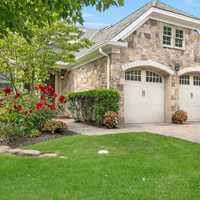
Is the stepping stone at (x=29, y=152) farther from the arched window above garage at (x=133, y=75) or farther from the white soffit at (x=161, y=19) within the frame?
the arched window above garage at (x=133, y=75)

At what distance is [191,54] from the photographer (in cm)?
1596

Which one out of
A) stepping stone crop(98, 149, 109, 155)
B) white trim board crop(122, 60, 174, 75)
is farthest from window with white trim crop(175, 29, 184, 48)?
stepping stone crop(98, 149, 109, 155)

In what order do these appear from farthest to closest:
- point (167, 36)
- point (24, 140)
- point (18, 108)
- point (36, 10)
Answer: point (167, 36)
point (18, 108)
point (24, 140)
point (36, 10)

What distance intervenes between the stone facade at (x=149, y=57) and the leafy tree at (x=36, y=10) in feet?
30.3

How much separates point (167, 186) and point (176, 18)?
11820 millimetres

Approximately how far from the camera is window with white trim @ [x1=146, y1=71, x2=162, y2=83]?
49.9ft

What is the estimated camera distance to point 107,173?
5.55 m

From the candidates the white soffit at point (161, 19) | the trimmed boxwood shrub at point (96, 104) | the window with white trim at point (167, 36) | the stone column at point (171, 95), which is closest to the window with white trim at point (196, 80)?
the stone column at point (171, 95)

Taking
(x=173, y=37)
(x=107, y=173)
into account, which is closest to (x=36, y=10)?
(x=107, y=173)

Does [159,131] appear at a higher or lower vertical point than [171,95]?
lower

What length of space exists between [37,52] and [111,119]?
14.4 ft

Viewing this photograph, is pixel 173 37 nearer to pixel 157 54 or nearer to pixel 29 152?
pixel 157 54

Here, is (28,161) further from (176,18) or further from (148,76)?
(176,18)

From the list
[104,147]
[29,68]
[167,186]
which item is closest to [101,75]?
[29,68]
